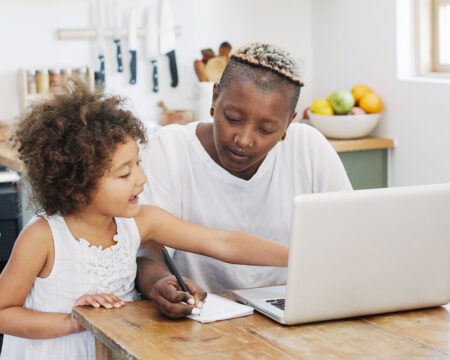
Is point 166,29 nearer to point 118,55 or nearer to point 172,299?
point 118,55

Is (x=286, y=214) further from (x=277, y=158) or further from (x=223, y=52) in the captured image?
(x=223, y=52)

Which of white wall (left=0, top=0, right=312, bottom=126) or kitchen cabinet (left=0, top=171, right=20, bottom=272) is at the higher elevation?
white wall (left=0, top=0, right=312, bottom=126)

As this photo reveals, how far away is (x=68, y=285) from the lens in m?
1.54

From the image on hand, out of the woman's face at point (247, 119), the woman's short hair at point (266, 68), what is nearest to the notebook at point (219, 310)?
the woman's face at point (247, 119)

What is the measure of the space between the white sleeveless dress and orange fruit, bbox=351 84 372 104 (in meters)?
2.19

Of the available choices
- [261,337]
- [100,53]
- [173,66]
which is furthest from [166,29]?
[261,337]

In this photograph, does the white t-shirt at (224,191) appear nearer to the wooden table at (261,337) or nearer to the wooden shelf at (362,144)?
the wooden table at (261,337)

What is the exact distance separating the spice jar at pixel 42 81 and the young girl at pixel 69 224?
194cm

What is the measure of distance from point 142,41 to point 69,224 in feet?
7.58

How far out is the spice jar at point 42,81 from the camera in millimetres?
3479

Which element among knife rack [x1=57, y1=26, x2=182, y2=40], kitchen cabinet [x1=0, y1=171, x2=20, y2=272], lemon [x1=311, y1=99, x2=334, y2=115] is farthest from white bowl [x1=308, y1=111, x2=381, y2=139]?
kitchen cabinet [x1=0, y1=171, x2=20, y2=272]

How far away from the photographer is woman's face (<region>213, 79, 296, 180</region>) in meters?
1.69

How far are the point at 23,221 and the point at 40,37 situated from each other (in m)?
0.96

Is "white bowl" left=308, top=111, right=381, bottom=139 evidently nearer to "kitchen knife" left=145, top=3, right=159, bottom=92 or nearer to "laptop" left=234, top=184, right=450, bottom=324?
"kitchen knife" left=145, top=3, right=159, bottom=92
